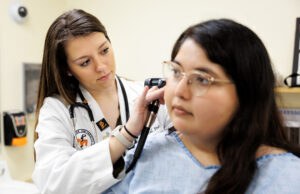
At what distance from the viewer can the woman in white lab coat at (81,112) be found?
96 centimetres

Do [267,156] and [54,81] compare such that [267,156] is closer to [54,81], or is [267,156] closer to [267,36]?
[54,81]

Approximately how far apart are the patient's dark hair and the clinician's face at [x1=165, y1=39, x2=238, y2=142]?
0.07ft

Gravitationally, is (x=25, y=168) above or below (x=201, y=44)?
below

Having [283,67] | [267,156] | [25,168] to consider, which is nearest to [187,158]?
[267,156]

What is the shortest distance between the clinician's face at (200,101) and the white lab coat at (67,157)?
0.33 meters

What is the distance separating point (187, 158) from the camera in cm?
88

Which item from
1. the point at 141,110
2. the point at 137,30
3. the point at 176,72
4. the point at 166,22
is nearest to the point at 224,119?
the point at 176,72

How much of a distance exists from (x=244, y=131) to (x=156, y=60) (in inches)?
72.3

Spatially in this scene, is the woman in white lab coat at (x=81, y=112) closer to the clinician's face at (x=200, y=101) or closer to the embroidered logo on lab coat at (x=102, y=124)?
the embroidered logo on lab coat at (x=102, y=124)

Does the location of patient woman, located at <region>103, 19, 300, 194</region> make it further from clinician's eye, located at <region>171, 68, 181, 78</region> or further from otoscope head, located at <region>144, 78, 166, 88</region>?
otoscope head, located at <region>144, 78, 166, 88</region>

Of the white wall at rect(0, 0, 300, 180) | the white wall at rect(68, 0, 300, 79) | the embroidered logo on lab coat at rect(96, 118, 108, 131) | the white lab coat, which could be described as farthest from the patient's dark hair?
the white wall at rect(0, 0, 300, 180)

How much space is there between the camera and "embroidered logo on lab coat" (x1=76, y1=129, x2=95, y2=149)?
1210 mm

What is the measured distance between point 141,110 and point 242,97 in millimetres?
362

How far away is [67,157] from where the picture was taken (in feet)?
3.32
